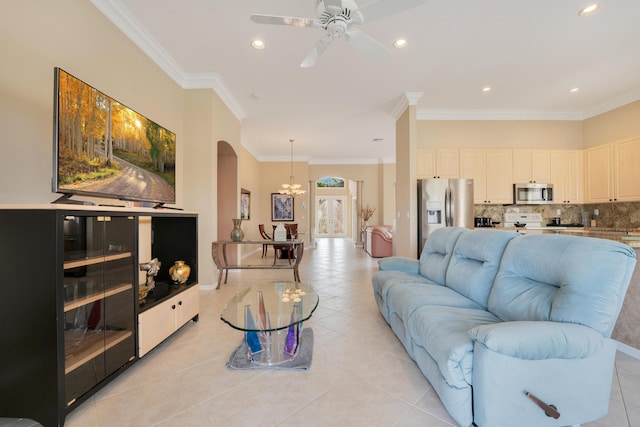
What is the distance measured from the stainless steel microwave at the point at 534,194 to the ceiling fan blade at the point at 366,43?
4.23 meters

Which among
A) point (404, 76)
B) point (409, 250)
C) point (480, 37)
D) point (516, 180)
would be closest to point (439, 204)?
point (409, 250)

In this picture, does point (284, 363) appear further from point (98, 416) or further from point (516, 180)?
point (516, 180)

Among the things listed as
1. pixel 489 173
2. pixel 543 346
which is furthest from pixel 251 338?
pixel 489 173

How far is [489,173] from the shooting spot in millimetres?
5273

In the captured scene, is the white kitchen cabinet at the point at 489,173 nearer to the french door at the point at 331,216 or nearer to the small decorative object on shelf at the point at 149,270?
the small decorative object on shelf at the point at 149,270

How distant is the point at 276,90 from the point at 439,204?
339cm

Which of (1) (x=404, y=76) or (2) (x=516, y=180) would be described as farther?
(2) (x=516, y=180)

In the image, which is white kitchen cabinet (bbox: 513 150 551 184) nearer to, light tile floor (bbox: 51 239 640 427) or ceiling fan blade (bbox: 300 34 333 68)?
light tile floor (bbox: 51 239 640 427)

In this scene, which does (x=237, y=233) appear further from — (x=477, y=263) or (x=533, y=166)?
(x=533, y=166)

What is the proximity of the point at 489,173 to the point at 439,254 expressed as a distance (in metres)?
3.24

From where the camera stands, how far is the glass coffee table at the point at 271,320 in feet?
6.59

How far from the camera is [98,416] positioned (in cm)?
161

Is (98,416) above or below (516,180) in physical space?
below

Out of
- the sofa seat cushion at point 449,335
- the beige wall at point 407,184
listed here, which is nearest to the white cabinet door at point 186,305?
the sofa seat cushion at point 449,335
